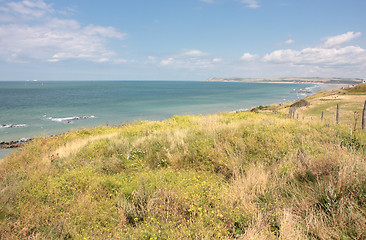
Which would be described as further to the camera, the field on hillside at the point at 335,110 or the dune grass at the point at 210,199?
the field on hillside at the point at 335,110

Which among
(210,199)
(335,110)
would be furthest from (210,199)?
(335,110)

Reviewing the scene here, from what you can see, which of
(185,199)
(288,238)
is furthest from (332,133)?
(185,199)

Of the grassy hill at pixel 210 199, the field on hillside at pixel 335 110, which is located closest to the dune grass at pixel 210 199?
the grassy hill at pixel 210 199

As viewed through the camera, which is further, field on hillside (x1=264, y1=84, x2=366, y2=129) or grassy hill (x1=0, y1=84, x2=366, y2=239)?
field on hillside (x1=264, y1=84, x2=366, y2=129)

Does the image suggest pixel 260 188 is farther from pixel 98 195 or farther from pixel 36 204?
pixel 36 204

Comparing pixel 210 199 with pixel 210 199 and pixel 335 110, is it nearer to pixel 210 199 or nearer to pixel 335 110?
pixel 210 199

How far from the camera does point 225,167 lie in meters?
6.13

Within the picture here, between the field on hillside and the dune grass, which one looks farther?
the field on hillside

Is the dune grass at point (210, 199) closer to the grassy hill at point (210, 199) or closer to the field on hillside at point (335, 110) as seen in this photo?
the grassy hill at point (210, 199)

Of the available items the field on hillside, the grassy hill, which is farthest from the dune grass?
the field on hillside

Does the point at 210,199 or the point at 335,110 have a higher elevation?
the point at 210,199

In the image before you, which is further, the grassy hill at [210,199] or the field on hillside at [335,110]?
the field on hillside at [335,110]

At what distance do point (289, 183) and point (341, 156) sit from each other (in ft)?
5.35

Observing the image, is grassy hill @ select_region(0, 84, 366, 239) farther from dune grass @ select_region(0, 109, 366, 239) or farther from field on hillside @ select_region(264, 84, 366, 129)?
field on hillside @ select_region(264, 84, 366, 129)
